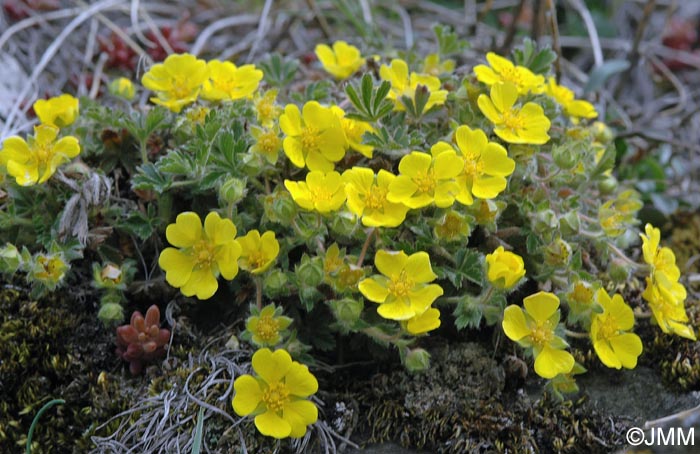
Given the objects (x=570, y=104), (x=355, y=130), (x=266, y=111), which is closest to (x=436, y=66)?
(x=570, y=104)

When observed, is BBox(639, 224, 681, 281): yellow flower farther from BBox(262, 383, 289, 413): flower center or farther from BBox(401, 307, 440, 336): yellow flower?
BBox(262, 383, 289, 413): flower center

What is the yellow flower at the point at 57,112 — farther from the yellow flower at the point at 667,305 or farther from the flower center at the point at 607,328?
the yellow flower at the point at 667,305

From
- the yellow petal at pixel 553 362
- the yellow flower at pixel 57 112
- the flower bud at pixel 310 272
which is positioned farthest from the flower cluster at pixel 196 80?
the yellow petal at pixel 553 362

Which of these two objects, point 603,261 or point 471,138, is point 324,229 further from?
point 603,261

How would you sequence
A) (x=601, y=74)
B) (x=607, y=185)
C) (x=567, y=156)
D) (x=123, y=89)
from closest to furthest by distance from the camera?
(x=567, y=156), (x=607, y=185), (x=123, y=89), (x=601, y=74)

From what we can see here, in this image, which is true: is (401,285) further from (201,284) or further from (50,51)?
(50,51)

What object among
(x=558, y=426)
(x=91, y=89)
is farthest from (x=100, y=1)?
(x=558, y=426)

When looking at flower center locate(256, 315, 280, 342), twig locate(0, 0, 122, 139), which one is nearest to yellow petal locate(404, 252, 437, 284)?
flower center locate(256, 315, 280, 342)
